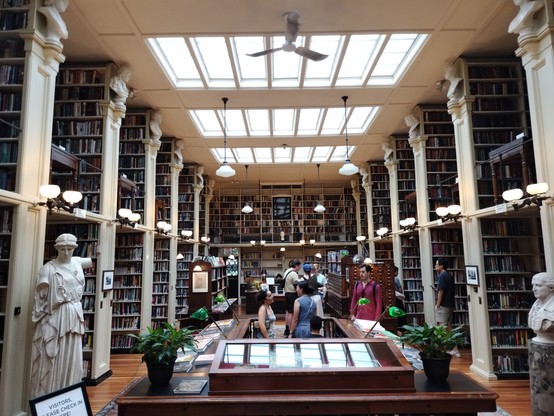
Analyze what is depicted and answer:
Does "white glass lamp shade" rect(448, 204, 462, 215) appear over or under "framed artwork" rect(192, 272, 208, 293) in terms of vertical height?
over

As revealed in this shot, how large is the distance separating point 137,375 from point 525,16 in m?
6.59

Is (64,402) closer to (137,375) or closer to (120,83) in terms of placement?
(137,375)

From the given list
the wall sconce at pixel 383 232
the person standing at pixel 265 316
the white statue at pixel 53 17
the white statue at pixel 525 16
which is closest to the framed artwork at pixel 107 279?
the person standing at pixel 265 316

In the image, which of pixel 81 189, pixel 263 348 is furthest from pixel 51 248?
pixel 263 348

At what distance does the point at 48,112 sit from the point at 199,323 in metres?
5.17

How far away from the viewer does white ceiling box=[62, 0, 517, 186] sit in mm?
4371

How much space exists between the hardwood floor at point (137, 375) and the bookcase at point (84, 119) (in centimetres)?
244

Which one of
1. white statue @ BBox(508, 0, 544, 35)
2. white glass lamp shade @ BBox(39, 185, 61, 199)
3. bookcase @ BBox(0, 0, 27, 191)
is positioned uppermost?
white statue @ BBox(508, 0, 544, 35)

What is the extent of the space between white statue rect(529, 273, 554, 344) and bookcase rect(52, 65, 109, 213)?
5563mm

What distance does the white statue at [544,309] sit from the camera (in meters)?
3.42

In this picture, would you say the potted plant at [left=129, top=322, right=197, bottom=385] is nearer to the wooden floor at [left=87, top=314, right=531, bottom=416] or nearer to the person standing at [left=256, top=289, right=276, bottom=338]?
the person standing at [left=256, top=289, right=276, bottom=338]

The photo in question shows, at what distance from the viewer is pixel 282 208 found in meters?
14.6

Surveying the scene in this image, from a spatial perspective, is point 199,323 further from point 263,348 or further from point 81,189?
point 263,348

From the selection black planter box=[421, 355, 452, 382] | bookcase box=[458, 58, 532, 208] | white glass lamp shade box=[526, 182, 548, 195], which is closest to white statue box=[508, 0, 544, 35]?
bookcase box=[458, 58, 532, 208]
